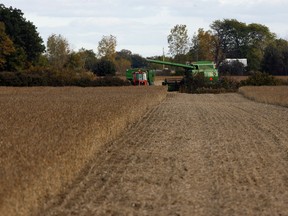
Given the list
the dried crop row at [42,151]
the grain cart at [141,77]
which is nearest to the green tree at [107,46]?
the grain cart at [141,77]

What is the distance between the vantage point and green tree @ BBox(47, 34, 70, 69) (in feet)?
320

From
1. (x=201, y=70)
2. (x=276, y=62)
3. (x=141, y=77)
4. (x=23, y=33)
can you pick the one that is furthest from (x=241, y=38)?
(x=201, y=70)

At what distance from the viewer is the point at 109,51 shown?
333ft

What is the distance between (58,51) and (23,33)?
76.4 ft

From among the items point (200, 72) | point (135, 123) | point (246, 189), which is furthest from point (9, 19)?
point (246, 189)

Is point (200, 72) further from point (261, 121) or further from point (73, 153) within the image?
point (73, 153)

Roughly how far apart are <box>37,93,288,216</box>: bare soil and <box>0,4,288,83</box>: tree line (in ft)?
149

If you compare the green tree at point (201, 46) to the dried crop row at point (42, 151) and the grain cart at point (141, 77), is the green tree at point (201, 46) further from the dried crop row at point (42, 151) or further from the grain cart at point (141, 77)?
the dried crop row at point (42, 151)

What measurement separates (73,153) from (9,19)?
6969 cm

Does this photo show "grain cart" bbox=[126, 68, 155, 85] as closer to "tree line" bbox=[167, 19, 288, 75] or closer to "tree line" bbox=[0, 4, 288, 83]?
"tree line" bbox=[0, 4, 288, 83]

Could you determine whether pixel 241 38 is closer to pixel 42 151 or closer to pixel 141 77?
pixel 141 77

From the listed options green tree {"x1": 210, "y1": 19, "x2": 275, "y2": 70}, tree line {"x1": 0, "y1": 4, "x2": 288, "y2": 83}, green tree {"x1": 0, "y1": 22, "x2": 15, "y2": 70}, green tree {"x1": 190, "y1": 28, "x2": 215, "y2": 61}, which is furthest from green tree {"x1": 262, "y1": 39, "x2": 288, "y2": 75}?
green tree {"x1": 0, "y1": 22, "x2": 15, "y2": 70}

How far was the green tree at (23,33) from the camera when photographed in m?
74.2

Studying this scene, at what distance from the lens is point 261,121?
64.2ft
